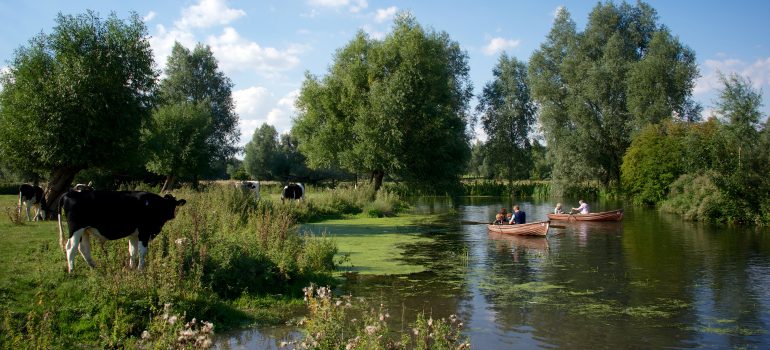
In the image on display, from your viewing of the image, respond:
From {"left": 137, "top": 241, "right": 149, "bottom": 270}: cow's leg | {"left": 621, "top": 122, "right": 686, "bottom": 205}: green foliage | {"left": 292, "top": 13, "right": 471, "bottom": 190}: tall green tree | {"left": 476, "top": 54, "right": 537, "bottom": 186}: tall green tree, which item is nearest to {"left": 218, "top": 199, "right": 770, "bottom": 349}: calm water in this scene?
{"left": 137, "top": 241, "right": 149, "bottom": 270}: cow's leg

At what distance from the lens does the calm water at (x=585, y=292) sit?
9.44 meters

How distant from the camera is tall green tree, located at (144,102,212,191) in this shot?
133ft

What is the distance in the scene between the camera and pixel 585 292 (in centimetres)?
1279

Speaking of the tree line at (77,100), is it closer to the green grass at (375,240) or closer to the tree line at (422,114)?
the tree line at (422,114)

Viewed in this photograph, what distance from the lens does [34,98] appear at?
20484 mm

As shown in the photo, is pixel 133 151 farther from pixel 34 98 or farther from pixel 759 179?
pixel 759 179

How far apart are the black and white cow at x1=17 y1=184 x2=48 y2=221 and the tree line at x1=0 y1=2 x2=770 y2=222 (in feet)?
2.02

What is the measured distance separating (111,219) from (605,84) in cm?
4374

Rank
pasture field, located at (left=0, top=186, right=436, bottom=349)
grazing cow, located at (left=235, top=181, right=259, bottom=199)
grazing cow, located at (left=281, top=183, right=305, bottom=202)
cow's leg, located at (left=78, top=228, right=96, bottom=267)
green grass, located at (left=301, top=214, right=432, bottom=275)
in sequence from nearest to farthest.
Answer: pasture field, located at (left=0, top=186, right=436, bottom=349) → cow's leg, located at (left=78, top=228, right=96, bottom=267) → green grass, located at (left=301, top=214, right=432, bottom=275) → grazing cow, located at (left=235, top=181, right=259, bottom=199) → grazing cow, located at (left=281, top=183, right=305, bottom=202)

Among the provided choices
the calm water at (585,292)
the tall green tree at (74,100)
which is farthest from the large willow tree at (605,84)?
the tall green tree at (74,100)

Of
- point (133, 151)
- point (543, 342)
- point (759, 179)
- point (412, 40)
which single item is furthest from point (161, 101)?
point (759, 179)

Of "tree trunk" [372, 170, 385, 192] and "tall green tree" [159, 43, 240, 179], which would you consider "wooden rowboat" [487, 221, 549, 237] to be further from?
"tall green tree" [159, 43, 240, 179]

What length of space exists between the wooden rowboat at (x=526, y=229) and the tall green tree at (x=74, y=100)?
589 inches

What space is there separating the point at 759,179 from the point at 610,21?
81.9 ft
